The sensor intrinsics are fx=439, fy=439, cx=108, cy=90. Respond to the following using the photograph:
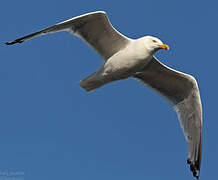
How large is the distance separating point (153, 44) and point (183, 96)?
2.36 m

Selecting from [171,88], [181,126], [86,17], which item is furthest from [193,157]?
[86,17]

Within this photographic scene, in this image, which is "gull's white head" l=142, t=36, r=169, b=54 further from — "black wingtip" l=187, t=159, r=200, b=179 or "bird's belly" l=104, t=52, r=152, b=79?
"black wingtip" l=187, t=159, r=200, b=179

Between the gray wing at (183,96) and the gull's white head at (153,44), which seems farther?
the gray wing at (183,96)

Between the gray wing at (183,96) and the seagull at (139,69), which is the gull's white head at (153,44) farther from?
the gray wing at (183,96)

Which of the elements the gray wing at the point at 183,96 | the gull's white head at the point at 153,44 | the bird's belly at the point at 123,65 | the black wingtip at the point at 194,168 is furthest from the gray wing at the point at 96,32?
the black wingtip at the point at 194,168

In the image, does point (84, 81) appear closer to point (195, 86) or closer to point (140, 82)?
point (140, 82)

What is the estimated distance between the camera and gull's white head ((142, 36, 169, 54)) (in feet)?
31.5

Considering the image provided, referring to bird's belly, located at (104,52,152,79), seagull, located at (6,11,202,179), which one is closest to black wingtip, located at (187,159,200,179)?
seagull, located at (6,11,202,179)

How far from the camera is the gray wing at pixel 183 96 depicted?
11016 mm

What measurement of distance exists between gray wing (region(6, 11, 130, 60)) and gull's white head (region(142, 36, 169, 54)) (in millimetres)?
638

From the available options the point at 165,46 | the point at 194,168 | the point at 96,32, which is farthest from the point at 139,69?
the point at 194,168

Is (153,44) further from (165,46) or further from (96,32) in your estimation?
(96,32)

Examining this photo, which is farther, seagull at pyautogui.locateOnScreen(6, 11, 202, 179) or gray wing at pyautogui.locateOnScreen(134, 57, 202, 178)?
gray wing at pyautogui.locateOnScreen(134, 57, 202, 178)

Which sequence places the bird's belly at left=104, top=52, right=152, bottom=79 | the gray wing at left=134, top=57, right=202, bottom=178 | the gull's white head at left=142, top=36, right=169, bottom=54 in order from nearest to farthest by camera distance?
the gull's white head at left=142, top=36, right=169, bottom=54, the bird's belly at left=104, top=52, right=152, bottom=79, the gray wing at left=134, top=57, right=202, bottom=178
